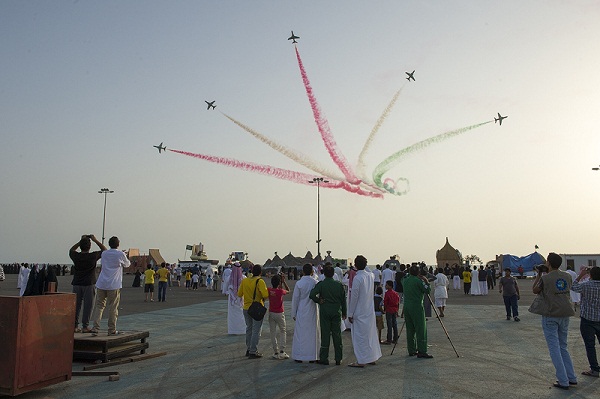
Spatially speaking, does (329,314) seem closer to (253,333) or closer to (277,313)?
(277,313)

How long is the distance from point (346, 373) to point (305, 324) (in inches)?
61.2

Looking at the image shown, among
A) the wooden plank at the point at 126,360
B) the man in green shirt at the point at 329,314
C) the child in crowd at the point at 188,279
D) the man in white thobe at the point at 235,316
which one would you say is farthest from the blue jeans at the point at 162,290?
the man in green shirt at the point at 329,314

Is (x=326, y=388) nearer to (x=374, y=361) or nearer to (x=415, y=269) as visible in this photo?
(x=374, y=361)

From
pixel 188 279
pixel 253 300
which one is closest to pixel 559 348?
pixel 253 300

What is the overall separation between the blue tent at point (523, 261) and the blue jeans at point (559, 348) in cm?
5229

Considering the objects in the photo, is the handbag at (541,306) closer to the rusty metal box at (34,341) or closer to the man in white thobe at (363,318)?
the man in white thobe at (363,318)

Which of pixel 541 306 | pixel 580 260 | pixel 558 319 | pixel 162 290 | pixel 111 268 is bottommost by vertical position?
pixel 162 290

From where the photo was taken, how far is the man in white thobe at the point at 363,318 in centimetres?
931

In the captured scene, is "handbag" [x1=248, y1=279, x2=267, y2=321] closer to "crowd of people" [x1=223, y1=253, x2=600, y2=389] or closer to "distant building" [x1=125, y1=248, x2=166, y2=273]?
"crowd of people" [x1=223, y1=253, x2=600, y2=389]

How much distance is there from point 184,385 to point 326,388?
2.24m

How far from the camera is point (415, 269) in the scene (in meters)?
10.1

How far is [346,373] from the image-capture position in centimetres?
858

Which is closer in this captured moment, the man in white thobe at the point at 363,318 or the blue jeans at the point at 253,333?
the man in white thobe at the point at 363,318

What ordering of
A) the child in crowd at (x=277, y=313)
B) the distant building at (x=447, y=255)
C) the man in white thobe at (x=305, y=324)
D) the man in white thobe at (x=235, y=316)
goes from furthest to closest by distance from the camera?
the distant building at (x=447, y=255) → the man in white thobe at (x=235, y=316) → the child in crowd at (x=277, y=313) → the man in white thobe at (x=305, y=324)
